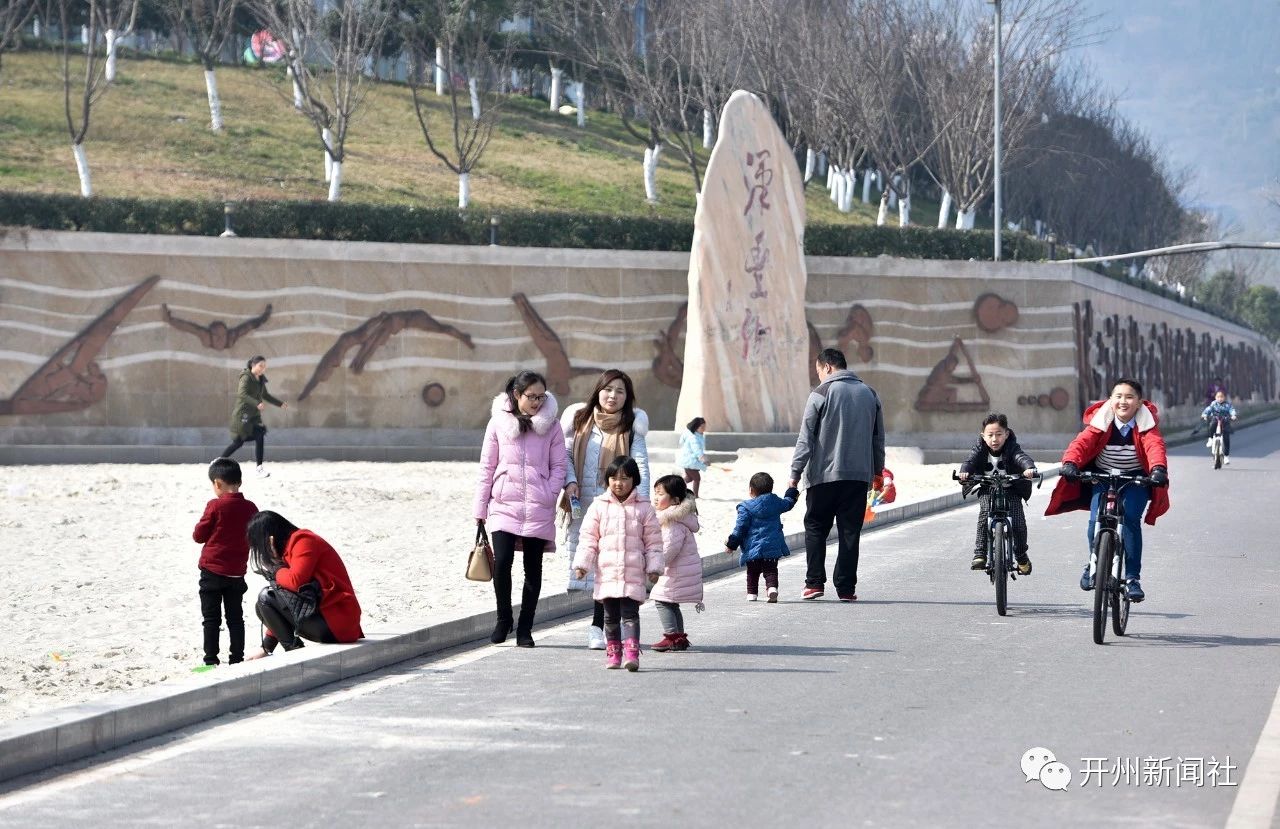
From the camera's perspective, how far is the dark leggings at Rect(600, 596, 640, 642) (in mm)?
9227

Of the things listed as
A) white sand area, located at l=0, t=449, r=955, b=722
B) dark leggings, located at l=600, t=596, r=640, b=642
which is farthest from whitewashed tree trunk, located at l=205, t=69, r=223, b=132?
dark leggings, located at l=600, t=596, r=640, b=642

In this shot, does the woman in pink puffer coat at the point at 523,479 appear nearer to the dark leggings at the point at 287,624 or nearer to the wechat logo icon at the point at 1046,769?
the dark leggings at the point at 287,624

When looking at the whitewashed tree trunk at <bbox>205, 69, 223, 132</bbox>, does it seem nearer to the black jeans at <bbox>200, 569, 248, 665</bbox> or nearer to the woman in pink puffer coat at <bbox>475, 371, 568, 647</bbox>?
the black jeans at <bbox>200, 569, 248, 665</bbox>

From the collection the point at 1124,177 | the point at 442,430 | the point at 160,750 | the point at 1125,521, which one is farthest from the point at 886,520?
the point at 1124,177

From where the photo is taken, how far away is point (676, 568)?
9.86 meters

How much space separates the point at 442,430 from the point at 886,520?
606 inches

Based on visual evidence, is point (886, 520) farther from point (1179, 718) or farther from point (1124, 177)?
point (1124, 177)

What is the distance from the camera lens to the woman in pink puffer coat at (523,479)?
9930mm

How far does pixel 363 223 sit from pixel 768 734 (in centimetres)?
2725

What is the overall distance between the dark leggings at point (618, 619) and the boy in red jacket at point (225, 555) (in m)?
2.14

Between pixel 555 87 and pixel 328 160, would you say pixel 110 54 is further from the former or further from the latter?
pixel 555 87

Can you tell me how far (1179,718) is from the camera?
25.0ft

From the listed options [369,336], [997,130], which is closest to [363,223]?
[369,336]

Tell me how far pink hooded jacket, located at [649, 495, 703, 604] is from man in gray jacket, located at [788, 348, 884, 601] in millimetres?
2264
